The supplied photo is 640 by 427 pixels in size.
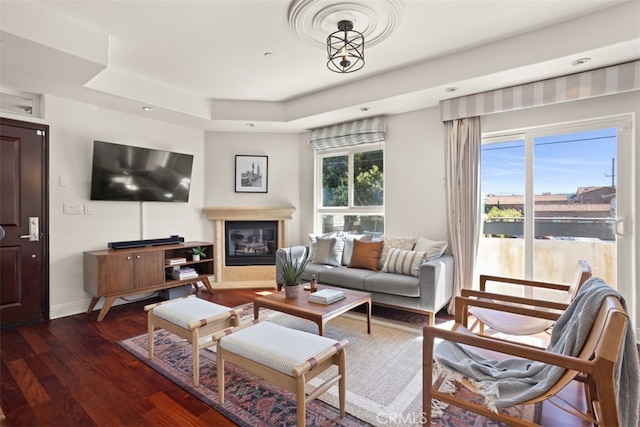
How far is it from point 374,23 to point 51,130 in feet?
11.7

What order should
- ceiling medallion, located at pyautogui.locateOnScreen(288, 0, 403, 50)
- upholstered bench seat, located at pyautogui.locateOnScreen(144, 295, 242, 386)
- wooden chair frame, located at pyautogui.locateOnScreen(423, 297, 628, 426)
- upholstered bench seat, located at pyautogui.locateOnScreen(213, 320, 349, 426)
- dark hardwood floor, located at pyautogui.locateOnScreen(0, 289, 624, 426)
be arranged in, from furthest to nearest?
ceiling medallion, located at pyautogui.locateOnScreen(288, 0, 403, 50)
upholstered bench seat, located at pyautogui.locateOnScreen(144, 295, 242, 386)
dark hardwood floor, located at pyautogui.locateOnScreen(0, 289, 624, 426)
upholstered bench seat, located at pyautogui.locateOnScreen(213, 320, 349, 426)
wooden chair frame, located at pyautogui.locateOnScreen(423, 297, 628, 426)

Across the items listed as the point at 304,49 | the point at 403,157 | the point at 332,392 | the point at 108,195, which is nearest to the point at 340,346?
the point at 332,392

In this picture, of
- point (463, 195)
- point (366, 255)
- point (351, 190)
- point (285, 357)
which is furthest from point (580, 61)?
point (285, 357)

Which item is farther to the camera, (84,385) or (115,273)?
(115,273)

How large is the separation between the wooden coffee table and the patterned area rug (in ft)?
1.17

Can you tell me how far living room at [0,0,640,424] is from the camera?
2.65m

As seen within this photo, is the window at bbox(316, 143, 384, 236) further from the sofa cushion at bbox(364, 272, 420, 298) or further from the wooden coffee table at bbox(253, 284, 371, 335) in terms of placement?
the wooden coffee table at bbox(253, 284, 371, 335)

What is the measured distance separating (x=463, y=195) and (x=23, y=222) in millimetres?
4741

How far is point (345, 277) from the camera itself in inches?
140

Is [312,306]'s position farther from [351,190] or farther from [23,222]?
[23,222]

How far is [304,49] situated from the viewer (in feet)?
9.73

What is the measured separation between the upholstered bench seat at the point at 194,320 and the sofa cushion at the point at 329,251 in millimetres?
1822

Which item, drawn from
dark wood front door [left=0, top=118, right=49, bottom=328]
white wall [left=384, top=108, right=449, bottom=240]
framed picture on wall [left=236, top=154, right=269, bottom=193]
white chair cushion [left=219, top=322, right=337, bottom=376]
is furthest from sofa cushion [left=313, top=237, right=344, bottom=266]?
dark wood front door [left=0, top=118, right=49, bottom=328]

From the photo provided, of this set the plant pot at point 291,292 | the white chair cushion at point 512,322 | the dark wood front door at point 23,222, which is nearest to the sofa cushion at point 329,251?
the plant pot at point 291,292
